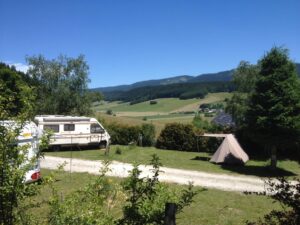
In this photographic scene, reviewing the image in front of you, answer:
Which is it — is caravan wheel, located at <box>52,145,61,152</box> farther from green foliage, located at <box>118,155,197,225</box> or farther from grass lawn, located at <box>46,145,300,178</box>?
green foliage, located at <box>118,155,197,225</box>

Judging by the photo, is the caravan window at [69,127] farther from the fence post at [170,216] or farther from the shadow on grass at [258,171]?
the fence post at [170,216]

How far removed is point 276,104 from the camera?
19.4 metres

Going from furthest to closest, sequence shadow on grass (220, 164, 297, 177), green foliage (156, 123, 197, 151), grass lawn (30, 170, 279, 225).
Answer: green foliage (156, 123, 197, 151) → shadow on grass (220, 164, 297, 177) → grass lawn (30, 170, 279, 225)

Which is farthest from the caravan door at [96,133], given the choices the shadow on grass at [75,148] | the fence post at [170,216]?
the fence post at [170,216]

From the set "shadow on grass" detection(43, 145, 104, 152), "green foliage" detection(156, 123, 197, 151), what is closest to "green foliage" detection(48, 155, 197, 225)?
"shadow on grass" detection(43, 145, 104, 152)

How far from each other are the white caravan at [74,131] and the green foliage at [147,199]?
68.9 ft

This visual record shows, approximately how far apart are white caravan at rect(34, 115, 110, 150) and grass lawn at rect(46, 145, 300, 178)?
0.76 metres

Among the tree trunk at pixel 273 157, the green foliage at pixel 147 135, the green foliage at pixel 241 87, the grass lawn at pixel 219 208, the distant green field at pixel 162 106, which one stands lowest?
the grass lawn at pixel 219 208

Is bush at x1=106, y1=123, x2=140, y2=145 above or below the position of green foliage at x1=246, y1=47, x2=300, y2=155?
below

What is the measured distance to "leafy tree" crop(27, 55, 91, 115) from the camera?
34.7 meters

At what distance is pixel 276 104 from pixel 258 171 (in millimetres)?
3783

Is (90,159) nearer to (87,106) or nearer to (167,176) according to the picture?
(167,176)

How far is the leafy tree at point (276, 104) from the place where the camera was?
63.4ft

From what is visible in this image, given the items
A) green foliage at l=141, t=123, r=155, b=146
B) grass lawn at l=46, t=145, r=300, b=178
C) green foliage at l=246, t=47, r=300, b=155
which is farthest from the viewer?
green foliage at l=141, t=123, r=155, b=146
